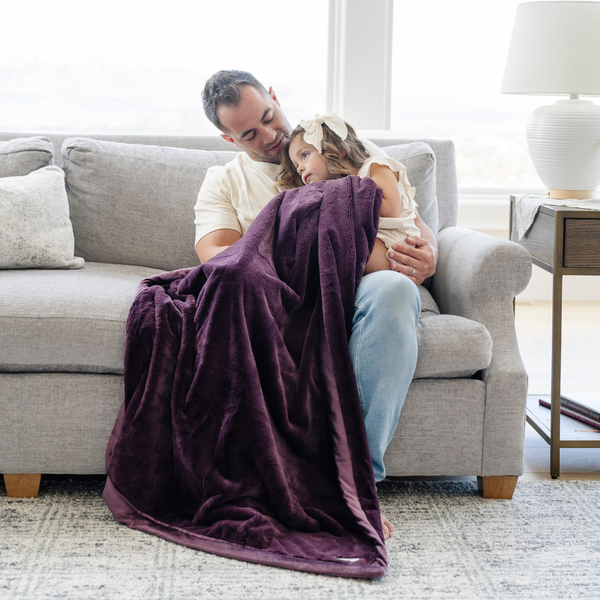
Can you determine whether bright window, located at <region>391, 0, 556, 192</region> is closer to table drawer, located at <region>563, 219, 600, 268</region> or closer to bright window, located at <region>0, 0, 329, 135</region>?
bright window, located at <region>0, 0, 329, 135</region>

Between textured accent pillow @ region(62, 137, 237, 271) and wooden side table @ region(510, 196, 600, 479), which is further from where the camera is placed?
textured accent pillow @ region(62, 137, 237, 271)

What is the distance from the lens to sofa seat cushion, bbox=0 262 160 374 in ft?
4.82

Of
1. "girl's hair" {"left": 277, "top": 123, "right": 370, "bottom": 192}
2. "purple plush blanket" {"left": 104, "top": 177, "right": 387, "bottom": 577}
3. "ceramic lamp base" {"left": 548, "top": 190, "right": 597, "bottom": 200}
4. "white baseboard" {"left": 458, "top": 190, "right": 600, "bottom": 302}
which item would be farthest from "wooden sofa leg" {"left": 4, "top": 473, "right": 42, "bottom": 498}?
"white baseboard" {"left": 458, "top": 190, "right": 600, "bottom": 302}

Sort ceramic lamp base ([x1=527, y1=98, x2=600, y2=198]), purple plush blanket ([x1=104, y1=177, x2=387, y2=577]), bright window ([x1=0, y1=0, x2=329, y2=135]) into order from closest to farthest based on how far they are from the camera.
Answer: purple plush blanket ([x1=104, y1=177, x2=387, y2=577])
ceramic lamp base ([x1=527, y1=98, x2=600, y2=198])
bright window ([x1=0, y1=0, x2=329, y2=135])

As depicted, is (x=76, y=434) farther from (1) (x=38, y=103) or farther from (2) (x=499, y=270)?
(1) (x=38, y=103)

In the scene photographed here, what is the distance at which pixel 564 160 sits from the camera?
2035 mm

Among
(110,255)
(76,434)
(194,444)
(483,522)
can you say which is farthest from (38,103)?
(483,522)

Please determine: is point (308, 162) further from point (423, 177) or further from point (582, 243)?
point (582, 243)

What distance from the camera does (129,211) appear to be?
2020 millimetres

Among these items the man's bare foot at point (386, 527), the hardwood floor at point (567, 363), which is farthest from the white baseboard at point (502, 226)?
the man's bare foot at point (386, 527)

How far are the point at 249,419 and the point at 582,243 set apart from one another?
98cm

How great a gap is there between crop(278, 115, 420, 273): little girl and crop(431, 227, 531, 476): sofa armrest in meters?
0.17

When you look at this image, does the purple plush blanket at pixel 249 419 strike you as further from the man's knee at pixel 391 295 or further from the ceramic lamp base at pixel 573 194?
the ceramic lamp base at pixel 573 194

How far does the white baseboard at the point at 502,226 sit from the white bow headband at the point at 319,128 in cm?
187
